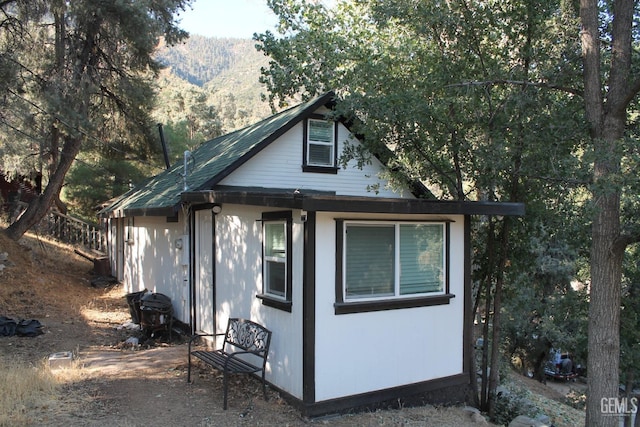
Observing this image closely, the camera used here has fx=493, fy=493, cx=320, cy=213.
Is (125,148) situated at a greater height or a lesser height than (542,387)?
greater

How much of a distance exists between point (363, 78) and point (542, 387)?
716 inches

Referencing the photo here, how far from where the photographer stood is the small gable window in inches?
436

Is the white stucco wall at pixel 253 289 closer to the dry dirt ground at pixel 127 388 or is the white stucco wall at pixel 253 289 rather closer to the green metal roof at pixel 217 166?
the dry dirt ground at pixel 127 388

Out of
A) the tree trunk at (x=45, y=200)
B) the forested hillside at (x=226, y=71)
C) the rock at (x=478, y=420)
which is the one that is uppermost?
the forested hillside at (x=226, y=71)

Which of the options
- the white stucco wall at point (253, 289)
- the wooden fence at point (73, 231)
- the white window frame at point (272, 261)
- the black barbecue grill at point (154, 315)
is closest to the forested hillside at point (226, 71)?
the wooden fence at point (73, 231)

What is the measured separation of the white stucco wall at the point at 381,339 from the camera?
606 cm

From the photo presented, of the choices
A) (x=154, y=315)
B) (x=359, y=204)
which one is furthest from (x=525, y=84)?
(x=154, y=315)

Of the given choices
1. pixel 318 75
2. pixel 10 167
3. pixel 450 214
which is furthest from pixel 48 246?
pixel 450 214

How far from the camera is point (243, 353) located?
22.1ft

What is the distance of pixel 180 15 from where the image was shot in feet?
Answer: 49.5

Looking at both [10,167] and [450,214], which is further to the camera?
[10,167]

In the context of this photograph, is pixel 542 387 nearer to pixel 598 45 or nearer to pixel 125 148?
pixel 598 45

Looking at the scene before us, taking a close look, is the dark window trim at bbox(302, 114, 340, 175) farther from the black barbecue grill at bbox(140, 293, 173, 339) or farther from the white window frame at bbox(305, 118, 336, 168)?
the black barbecue grill at bbox(140, 293, 173, 339)

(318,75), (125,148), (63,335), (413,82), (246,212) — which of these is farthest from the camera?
(125,148)
